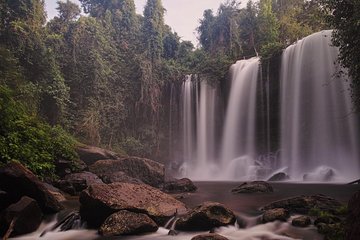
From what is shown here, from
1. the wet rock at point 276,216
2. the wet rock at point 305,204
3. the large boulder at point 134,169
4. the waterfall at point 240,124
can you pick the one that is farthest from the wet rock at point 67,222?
the waterfall at point 240,124

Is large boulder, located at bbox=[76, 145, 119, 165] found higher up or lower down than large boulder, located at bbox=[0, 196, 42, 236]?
higher up

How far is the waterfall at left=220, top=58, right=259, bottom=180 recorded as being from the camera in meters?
21.9

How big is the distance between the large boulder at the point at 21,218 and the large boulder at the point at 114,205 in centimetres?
96

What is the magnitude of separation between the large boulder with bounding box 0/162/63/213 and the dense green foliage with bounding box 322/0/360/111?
31.0 ft

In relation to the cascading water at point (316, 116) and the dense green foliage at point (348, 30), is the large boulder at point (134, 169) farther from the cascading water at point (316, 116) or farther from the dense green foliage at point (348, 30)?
the dense green foliage at point (348, 30)

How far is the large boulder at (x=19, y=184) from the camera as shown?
22.9 feet

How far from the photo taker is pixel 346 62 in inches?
394

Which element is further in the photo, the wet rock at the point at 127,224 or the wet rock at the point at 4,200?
the wet rock at the point at 4,200

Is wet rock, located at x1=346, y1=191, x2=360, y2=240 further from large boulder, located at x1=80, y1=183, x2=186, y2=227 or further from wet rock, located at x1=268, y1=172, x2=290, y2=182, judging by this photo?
wet rock, located at x1=268, y1=172, x2=290, y2=182

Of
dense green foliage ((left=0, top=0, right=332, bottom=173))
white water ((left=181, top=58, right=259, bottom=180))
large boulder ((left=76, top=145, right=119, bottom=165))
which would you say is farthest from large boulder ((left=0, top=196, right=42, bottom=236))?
white water ((left=181, top=58, right=259, bottom=180))

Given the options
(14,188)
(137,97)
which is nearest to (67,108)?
(137,97)

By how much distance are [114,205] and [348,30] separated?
27.9 feet

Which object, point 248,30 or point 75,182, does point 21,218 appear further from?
point 248,30

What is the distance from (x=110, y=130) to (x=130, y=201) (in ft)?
61.3
